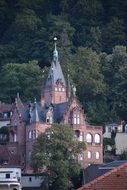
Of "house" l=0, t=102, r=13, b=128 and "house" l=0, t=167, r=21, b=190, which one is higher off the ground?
"house" l=0, t=102, r=13, b=128

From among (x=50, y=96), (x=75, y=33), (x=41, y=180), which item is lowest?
(x=41, y=180)

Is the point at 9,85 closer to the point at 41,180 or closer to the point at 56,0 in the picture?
the point at 41,180

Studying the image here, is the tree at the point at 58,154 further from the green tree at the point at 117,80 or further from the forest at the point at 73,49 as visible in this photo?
the green tree at the point at 117,80

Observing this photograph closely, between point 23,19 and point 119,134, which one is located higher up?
point 23,19

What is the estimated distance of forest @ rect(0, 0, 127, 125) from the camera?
111 metres

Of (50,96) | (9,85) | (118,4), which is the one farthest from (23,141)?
(118,4)

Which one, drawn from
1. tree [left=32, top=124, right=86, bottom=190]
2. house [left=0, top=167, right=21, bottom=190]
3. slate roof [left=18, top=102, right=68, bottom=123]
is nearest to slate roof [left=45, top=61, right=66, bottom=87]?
slate roof [left=18, top=102, right=68, bottom=123]

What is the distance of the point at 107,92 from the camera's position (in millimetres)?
113250

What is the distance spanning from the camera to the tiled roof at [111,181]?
84.6ft

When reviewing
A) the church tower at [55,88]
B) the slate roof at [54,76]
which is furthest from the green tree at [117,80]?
the slate roof at [54,76]

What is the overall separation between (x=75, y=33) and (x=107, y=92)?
1140 inches

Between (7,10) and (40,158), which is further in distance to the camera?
(7,10)

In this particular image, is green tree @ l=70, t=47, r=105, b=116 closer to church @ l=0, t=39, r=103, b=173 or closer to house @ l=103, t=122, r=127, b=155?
house @ l=103, t=122, r=127, b=155

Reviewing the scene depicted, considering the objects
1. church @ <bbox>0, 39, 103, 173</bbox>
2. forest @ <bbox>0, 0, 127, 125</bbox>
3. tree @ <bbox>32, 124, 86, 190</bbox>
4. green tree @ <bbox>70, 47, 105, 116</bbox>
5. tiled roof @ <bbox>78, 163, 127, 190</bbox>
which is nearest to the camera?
tiled roof @ <bbox>78, 163, 127, 190</bbox>
